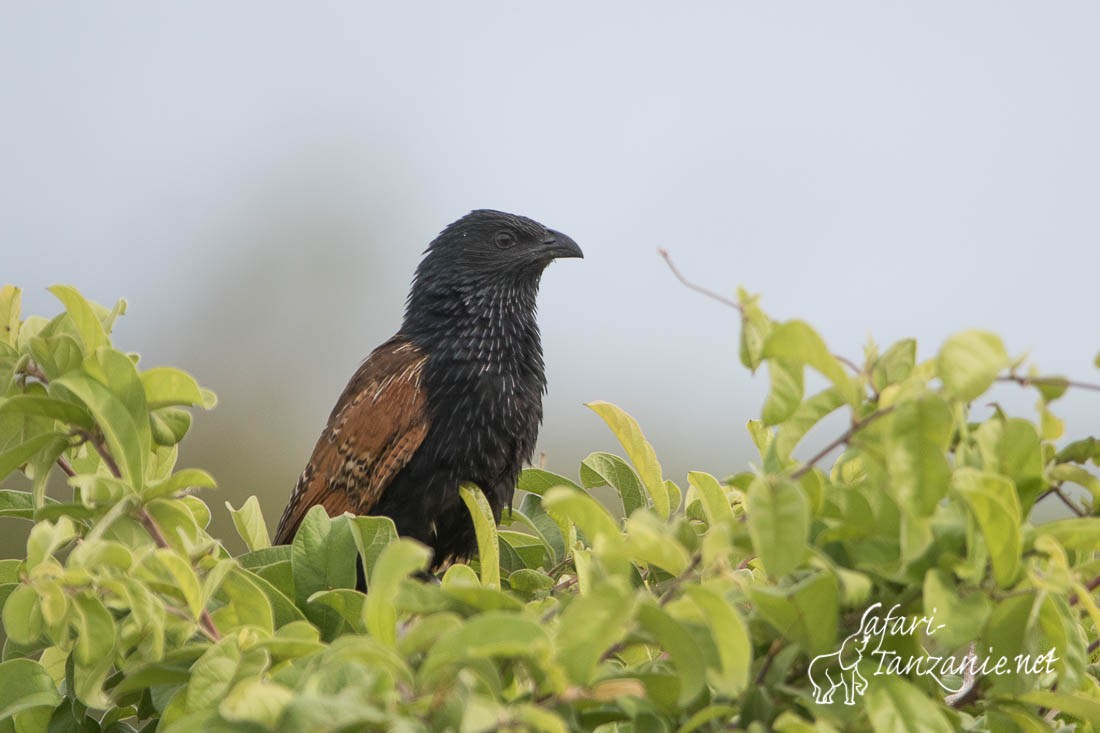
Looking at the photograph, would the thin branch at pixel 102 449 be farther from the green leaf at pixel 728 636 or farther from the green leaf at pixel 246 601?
the green leaf at pixel 728 636

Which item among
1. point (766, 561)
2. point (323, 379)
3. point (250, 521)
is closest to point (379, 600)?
point (766, 561)

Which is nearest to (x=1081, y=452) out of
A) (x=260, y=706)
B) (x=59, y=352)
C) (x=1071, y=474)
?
(x=1071, y=474)

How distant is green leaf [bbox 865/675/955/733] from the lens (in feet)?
3.63

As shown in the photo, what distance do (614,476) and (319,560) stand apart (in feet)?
2.29

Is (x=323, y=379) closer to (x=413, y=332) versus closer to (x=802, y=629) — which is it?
(x=413, y=332)

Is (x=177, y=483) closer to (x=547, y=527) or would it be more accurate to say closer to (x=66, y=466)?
(x=66, y=466)

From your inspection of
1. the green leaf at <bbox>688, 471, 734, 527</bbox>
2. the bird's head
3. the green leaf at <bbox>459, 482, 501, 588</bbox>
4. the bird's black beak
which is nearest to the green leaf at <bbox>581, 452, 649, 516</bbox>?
the green leaf at <bbox>459, 482, 501, 588</bbox>

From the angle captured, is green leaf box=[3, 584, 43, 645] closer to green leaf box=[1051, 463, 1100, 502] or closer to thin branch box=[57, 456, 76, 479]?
thin branch box=[57, 456, 76, 479]

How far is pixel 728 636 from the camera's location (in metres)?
1.01

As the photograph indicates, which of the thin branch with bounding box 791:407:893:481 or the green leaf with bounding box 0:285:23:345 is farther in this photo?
the green leaf with bounding box 0:285:23:345

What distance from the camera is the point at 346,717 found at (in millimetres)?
954

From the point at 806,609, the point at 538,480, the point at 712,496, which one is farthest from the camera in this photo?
the point at 538,480

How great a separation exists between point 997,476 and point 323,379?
11.0m

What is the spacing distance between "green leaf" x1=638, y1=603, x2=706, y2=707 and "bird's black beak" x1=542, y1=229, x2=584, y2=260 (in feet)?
11.3
